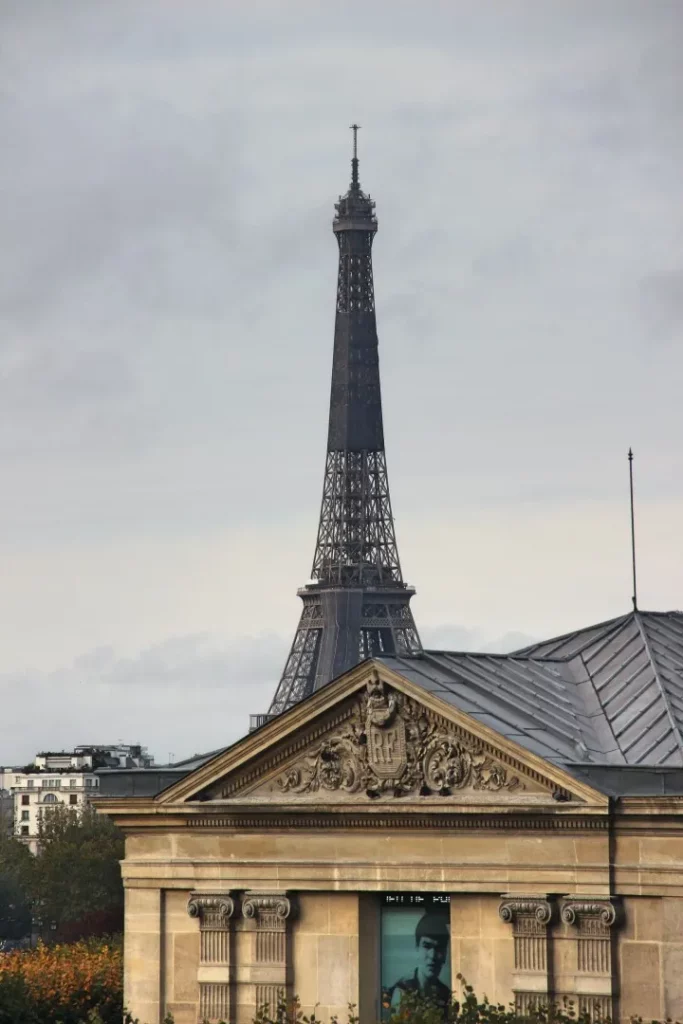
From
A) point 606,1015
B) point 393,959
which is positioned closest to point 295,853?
point 393,959

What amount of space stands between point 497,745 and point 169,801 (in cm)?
779

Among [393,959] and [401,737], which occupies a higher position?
[401,737]

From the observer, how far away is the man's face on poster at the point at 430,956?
58.7 meters

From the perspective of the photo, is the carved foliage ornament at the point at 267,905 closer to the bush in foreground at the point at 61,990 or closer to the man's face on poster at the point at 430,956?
the man's face on poster at the point at 430,956

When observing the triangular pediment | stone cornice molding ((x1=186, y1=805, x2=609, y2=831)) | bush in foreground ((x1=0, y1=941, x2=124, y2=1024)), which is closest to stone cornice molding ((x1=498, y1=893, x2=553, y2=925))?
stone cornice molding ((x1=186, y1=805, x2=609, y2=831))

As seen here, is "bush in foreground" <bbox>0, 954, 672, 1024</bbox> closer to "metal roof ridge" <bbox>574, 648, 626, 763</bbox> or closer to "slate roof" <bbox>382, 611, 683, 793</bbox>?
"slate roof" <bbox>382, 611, 683, 793</bbox>

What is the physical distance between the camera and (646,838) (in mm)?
55500

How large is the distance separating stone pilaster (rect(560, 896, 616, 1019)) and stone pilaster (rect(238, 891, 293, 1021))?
20.5 ft

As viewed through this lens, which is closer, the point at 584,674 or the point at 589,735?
the point at 589,735

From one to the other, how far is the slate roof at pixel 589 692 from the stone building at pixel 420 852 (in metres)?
0.08

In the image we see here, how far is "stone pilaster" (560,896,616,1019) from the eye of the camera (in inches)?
2194

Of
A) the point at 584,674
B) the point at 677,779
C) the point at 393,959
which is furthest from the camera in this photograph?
the point at 584,674

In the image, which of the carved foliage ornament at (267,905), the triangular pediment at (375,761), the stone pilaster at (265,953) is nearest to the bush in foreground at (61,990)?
the stone pilaster at (265,953)

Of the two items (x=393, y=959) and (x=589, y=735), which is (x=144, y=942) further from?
(x=589, y=735)
